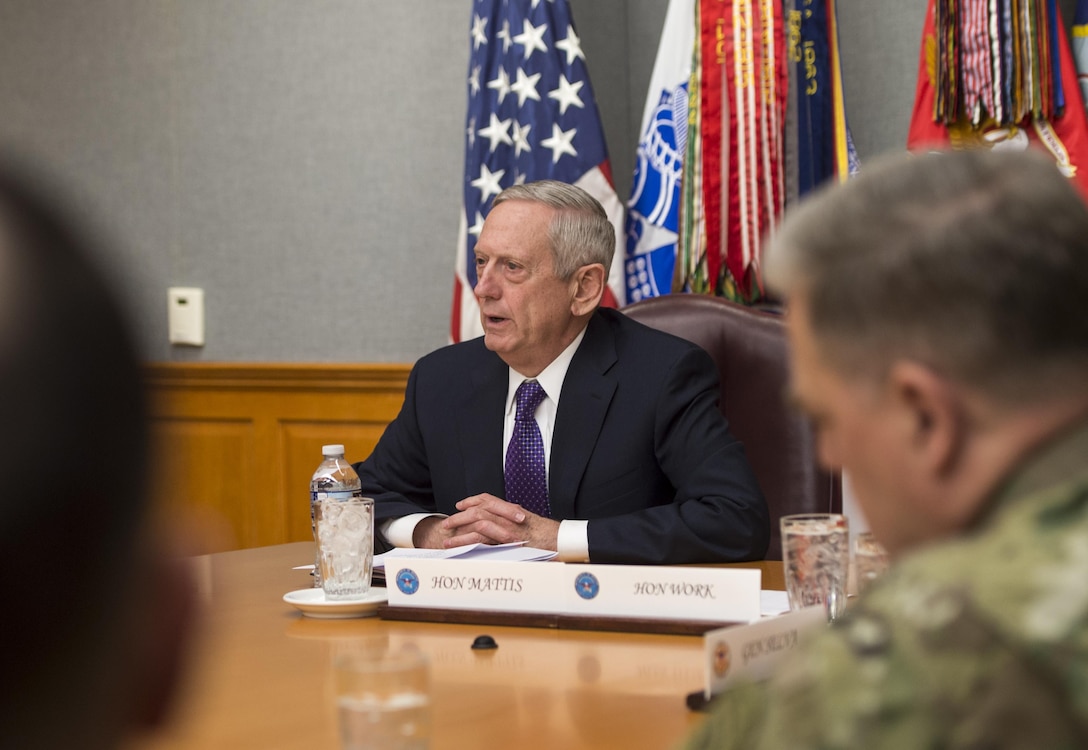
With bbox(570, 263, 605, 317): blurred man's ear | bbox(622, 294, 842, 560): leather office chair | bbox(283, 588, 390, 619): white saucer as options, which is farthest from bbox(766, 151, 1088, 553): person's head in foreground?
bbox(570, 263, 605, 317): blurred man's ear

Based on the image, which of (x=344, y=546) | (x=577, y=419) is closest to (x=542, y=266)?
(x=577, y=419)

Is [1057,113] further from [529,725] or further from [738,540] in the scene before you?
[529,725]

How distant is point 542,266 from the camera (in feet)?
9.27

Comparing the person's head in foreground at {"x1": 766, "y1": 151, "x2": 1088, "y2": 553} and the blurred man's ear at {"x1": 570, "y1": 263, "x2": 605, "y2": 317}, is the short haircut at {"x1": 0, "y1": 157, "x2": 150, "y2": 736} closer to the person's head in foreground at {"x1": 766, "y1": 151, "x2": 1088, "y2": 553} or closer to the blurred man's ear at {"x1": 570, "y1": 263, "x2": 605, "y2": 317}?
the person's head in foreground at {"x1": 766, "y1": 151, "x2": 1088, "y2": 553}

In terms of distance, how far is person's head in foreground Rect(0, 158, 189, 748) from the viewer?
28cm

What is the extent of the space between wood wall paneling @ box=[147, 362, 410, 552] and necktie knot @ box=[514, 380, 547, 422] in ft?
5.08

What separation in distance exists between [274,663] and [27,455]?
1263mm

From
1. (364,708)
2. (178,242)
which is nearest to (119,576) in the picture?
(364,708)

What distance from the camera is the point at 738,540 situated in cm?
219

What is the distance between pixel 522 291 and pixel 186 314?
231 centimetres

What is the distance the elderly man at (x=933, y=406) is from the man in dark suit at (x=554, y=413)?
59.0 inches

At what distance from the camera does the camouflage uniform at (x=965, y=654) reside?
52cm

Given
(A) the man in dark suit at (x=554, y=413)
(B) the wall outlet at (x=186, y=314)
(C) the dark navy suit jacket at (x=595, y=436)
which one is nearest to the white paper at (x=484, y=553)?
(A) the man in dark suit at (x=554, y=413)

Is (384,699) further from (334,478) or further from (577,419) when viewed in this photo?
(577,419)
